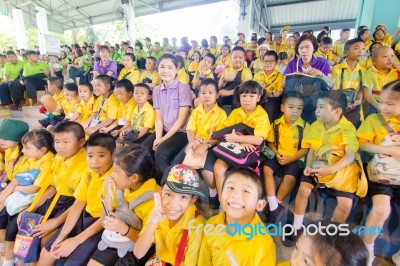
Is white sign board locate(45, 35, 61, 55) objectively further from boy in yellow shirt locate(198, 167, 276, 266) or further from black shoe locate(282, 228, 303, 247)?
black shoe locate(282, 228, 303, 247)

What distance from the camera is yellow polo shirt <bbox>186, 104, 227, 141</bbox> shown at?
2.27m

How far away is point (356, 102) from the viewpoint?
80.7 inches

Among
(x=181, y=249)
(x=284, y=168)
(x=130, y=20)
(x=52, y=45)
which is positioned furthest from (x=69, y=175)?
(x=130, y=20)

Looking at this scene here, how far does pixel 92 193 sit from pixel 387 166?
1.89m

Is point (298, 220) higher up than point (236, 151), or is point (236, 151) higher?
point (236, 151)

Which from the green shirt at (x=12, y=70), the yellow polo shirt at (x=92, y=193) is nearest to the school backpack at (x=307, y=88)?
the yellow polo shirt at (x=92, y=193)

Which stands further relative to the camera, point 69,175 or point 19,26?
point 19,26

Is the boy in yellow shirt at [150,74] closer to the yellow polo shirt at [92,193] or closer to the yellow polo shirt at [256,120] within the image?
the yellow polo shirt at [256,120]

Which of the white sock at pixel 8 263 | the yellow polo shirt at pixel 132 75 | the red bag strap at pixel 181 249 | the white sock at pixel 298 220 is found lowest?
the white sock at pixel 8 263

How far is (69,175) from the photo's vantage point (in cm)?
186

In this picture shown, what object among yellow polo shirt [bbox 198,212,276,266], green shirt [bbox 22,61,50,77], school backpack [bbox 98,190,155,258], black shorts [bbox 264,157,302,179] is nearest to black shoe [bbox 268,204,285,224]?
black shorts [bbox 264,157,302,179]

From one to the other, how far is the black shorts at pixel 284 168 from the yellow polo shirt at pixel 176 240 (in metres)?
0.84

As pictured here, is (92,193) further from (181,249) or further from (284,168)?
(284,168)

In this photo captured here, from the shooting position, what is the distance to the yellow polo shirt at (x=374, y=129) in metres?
1.42
